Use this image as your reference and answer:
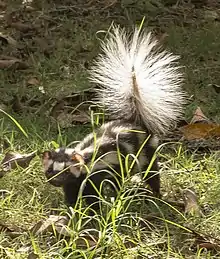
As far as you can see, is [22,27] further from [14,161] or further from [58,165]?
[58,165]

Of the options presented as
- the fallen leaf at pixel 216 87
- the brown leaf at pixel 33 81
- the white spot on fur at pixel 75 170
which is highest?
the white spot on fur at pixel 75 170

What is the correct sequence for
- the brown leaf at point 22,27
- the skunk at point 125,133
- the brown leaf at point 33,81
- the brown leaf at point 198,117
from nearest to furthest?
the skunk at point 125,133
the brown leaf at point 198,117
the brown leaf at point 33,81
the brown leaf at point 22,27

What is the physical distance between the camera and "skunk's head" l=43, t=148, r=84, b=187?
3848 mm

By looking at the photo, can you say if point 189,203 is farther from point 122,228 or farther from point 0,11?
point 0,11

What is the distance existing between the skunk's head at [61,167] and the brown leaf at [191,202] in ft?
1.93

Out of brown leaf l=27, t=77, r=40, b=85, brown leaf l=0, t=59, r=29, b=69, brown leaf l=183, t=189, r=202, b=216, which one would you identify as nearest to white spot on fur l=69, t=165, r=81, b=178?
brown leaf l=183, t=189, r=202, b=216

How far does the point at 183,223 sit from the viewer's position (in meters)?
3.69

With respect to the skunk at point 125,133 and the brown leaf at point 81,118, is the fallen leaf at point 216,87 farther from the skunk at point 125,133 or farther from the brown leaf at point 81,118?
the skunk at point 125,133

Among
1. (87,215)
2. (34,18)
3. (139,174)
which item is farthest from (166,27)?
(87,215)

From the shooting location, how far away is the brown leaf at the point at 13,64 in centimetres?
581

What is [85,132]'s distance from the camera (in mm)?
4734

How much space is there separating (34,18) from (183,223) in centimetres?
374

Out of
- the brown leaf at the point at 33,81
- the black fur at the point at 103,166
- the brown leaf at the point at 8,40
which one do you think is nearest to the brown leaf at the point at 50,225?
the black fur at the point at 103,166

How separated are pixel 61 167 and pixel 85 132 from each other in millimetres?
890
